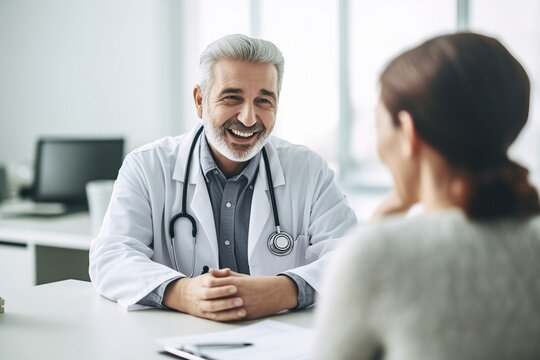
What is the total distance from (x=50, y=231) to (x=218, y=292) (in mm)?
1662

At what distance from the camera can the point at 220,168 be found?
195 cm

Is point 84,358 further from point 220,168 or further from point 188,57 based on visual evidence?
point 188,57

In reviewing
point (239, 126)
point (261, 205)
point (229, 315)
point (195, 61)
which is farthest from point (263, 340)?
point (195, 61)

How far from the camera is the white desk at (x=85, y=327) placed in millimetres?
1208

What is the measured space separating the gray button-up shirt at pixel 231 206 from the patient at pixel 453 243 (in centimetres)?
107

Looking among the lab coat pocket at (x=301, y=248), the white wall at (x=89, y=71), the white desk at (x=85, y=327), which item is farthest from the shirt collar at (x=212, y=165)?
the white wall at (x=89, y=71)

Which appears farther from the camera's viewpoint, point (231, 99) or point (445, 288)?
point (231, 99)

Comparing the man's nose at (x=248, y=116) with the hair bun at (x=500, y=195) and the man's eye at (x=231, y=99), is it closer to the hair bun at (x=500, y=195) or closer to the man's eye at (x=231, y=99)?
the man's eye at (x=231, y=99)

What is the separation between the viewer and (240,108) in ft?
6.03

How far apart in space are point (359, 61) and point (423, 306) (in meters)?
3.60

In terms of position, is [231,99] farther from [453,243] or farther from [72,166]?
[72,166]

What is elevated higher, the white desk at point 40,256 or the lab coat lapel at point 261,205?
the lab coat lapel at point 261,205

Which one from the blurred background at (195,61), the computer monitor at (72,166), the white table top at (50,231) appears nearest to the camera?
the white table top at (50,231)

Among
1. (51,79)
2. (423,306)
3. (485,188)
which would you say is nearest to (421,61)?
(485,188)
